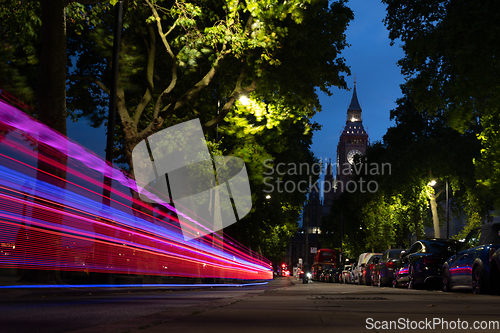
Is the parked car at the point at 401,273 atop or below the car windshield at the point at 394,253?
below

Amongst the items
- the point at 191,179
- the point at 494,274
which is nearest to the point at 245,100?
the point at 191,179

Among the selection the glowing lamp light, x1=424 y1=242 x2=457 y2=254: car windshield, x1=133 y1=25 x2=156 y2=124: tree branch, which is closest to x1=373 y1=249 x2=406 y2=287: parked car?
x1=424 y1=242 x2=457 y2=254: car windshield

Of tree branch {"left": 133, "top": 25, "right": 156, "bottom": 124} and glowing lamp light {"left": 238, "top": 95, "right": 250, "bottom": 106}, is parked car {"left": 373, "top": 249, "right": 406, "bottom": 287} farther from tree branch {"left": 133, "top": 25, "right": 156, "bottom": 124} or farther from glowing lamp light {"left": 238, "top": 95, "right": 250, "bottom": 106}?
tree branch {"left": 133, "top": 25, "right": 156, "bottom": 124}

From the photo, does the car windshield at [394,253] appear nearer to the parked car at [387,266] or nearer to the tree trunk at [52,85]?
the parked car at [387,266]

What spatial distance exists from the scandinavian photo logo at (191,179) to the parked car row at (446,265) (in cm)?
779

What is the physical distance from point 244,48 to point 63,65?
578cm

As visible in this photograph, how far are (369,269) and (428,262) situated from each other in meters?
11.0

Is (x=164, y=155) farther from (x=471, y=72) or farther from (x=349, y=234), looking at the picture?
(x=349, y=234)

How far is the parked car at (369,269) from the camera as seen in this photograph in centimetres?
2788

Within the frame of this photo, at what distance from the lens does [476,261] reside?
13.1 m

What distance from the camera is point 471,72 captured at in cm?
1398

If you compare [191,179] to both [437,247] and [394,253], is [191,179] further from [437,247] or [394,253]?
[437,247]

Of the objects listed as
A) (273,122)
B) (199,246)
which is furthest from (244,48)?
(199,246)

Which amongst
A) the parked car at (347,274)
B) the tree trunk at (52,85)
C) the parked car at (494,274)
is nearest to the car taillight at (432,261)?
the parked car at (494,274)
